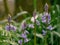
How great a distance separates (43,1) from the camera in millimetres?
2793

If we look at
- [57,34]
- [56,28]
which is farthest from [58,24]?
[57,34]

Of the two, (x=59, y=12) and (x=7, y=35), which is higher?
(x=59, y=12)

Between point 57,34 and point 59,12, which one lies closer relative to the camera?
point 57,34

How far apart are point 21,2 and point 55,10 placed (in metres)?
1.72

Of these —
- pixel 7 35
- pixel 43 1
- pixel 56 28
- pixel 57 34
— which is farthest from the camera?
pixel 56 28

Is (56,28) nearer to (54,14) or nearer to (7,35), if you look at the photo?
(54,14)

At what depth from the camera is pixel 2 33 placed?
224cm

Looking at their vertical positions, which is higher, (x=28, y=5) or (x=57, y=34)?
(x=28, y=5)

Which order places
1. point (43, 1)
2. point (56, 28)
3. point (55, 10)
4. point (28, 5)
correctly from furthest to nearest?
point (28, 5) → point (55, 10) → point (56, 28) → point (43, 1)

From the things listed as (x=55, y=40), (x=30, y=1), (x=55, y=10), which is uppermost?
(x=30, y=1)

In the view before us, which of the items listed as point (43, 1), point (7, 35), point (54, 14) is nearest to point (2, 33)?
point (7, 35)

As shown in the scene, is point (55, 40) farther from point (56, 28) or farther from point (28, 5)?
point (28, 5)

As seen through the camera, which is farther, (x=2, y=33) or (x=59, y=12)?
(x=59, y=12)

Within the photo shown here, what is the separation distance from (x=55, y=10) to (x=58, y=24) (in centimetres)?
61
